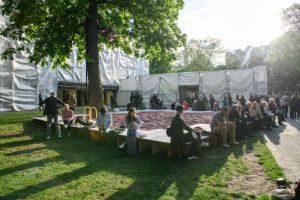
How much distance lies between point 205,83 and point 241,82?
3.72 meters

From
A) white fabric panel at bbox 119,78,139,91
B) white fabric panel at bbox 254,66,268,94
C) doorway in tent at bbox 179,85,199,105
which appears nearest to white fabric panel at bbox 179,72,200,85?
doorway in tent at bbox 179,85,199,105

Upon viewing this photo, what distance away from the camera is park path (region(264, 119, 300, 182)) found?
701 cm

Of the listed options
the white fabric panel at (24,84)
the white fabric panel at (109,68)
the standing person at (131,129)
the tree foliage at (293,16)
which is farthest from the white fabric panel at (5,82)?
the tree foliage at (293,16)

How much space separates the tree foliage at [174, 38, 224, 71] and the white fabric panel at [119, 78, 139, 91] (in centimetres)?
2735

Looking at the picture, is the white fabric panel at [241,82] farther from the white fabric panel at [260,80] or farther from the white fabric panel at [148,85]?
the white fabric panel at [148,85]

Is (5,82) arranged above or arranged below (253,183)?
above

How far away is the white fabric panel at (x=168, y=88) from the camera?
104ft

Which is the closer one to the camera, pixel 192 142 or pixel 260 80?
pixel 192 142

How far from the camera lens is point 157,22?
14398 millimetres

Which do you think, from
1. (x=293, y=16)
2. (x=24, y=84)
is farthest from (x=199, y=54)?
(x=24, y=84)

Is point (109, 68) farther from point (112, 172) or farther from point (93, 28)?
point (112, 172)

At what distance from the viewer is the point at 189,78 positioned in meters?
30.8

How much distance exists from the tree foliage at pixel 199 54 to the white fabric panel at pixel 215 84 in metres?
31.5

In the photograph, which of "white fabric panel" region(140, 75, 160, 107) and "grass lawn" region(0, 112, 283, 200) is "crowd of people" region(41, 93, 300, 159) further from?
"white fabric panel" region(140, 75, 160, 107)
